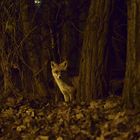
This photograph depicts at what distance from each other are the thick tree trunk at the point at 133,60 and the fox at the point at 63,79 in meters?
2.61

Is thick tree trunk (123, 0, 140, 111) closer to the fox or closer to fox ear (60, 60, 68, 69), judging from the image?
the fox

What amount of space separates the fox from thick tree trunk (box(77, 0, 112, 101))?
1069mm

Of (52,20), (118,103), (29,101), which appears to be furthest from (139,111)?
(52,20)

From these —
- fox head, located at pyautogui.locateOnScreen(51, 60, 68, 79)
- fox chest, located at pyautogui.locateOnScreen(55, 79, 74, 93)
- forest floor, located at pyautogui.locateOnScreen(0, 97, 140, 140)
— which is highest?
fox head, located at pyautogui.locateOnScreen(51, 60, 68, 79)

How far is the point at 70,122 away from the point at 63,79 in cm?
262

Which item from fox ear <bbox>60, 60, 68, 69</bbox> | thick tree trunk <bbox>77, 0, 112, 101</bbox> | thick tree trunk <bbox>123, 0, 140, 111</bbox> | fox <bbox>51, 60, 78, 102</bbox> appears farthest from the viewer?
fox ear <bbox>60, 60, 68, 69</bbox>

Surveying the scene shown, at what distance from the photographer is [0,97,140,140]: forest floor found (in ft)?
28.6

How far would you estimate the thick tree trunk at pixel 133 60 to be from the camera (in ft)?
30.0

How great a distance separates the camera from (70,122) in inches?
382

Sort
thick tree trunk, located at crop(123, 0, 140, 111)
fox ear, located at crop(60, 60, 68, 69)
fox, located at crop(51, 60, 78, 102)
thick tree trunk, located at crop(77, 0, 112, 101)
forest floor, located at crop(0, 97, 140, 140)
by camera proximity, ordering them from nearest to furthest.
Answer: forest floor, located at crop(0, 97, 140, 140) < thick tree trunk, located at crop(123, 0, 140, 111) < thick tree trunk, located at crop(77, 0, 112, 101) < fox, located at crop(51, 60, 78, 102) < fox ear, located at crop(60, 60, 68, 69)

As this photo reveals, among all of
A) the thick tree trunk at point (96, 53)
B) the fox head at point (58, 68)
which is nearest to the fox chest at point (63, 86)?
the fox head at point (58, 68)

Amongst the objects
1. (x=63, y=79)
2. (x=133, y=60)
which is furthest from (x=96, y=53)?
(x=63, y=79)

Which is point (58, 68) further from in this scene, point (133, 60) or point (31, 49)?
point (133, 60)

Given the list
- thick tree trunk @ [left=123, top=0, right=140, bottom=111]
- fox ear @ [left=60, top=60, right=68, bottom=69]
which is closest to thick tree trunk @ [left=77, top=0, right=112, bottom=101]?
thick tree trunk @ [left=123, top=0, right=140, bottom=111]
